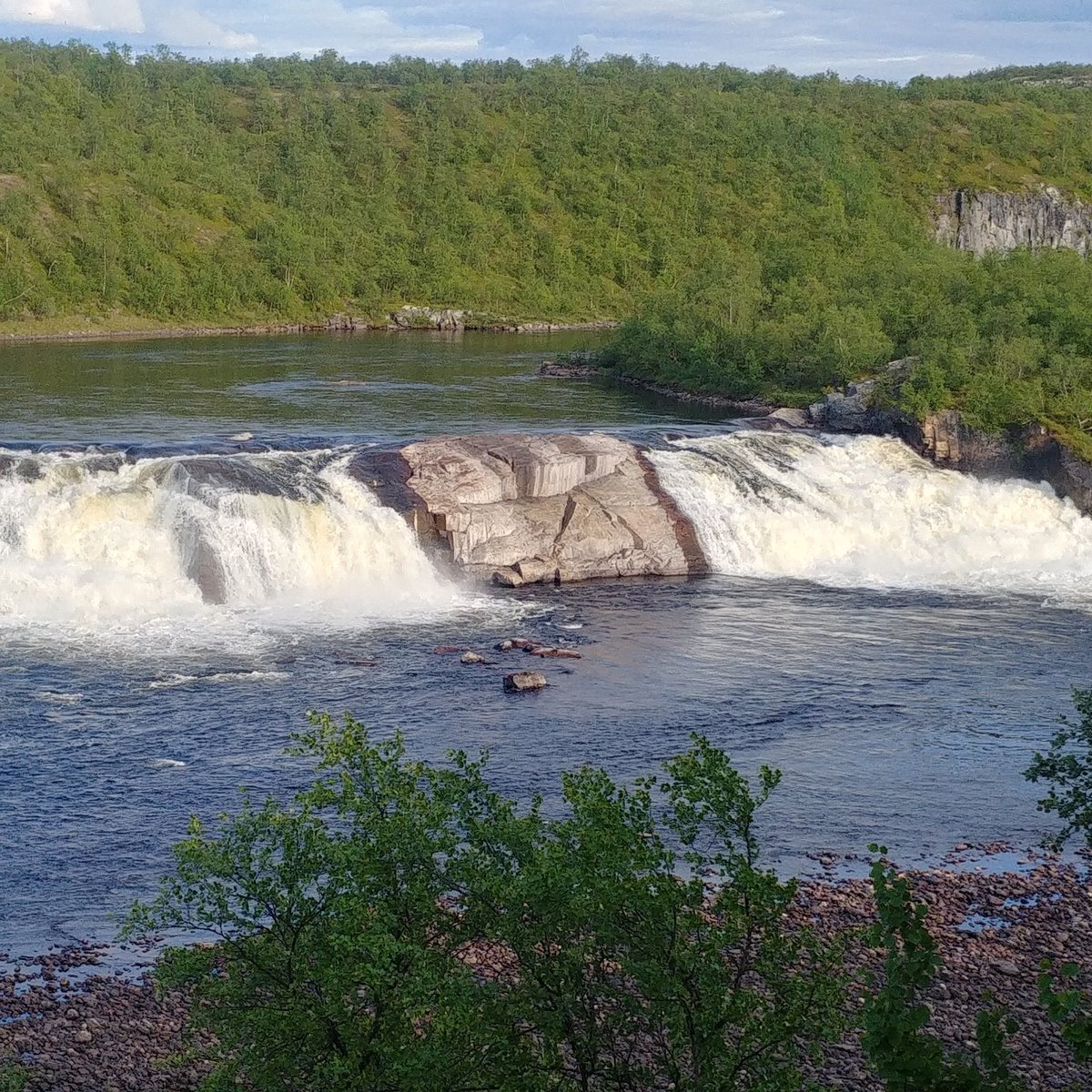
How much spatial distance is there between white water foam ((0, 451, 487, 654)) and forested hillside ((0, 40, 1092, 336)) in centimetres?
3335

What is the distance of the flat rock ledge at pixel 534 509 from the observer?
138 ft

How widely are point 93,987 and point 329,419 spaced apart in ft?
127

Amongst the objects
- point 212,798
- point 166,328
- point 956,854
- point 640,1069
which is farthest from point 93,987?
point 166,328

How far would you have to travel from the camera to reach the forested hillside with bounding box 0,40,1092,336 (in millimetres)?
107625

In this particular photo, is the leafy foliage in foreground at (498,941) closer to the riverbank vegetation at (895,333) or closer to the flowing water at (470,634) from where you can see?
the flowing water at (470,634)

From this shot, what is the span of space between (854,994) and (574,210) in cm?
13549

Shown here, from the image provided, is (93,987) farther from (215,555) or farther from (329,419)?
(329,419)

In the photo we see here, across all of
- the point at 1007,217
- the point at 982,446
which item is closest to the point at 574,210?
the point at 1007,217

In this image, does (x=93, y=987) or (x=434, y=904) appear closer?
(x=434, y=904)

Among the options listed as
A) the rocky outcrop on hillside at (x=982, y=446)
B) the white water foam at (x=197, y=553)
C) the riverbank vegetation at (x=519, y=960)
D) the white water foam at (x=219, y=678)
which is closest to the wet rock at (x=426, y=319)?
the rocky outcrop on hillside at (x=982, y=446)

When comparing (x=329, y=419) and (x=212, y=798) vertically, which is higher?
(x=329, y=419)

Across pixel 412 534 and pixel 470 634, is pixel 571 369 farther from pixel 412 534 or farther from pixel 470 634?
pixel 470 634

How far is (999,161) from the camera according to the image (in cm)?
16462

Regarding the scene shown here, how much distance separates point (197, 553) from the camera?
3859 centimetres
